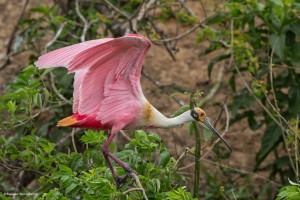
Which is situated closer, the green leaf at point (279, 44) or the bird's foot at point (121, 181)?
the bird's foot at point (121, 181)

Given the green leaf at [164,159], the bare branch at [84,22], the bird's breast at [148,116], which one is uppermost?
the bare branch at [84,22]

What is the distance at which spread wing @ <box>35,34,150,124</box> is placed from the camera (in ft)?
16.2


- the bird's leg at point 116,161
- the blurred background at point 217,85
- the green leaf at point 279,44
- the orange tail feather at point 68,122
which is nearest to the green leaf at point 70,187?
the bird's leg at point 116,161

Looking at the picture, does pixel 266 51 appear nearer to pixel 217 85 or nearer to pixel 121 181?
pixel 217 85

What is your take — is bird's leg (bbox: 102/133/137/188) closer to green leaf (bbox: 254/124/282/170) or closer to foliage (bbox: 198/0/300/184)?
foliage (bbox: 198/0/300/184)

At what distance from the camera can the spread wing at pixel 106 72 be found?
494cm

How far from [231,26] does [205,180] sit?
4.84ft

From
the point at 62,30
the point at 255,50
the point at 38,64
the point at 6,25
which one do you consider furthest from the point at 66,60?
the point at 6,25

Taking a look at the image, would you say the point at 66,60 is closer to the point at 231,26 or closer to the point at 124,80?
the point at 124,80

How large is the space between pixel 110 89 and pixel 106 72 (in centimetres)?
12

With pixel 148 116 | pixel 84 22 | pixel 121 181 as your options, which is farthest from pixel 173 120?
pixel 84 22

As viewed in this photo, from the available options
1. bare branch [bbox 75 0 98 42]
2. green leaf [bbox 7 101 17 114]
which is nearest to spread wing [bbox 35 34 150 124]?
green leaf [bbox 7 101 17 114]

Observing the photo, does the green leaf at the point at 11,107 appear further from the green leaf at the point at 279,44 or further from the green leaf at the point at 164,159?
the green leaf at the point at 279,44

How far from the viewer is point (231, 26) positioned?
276 inches
